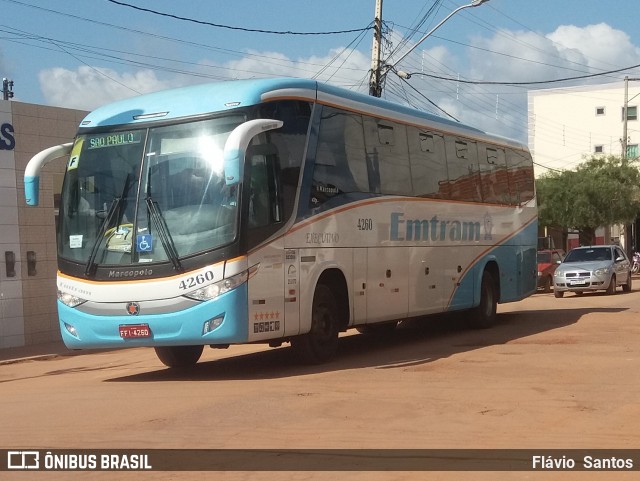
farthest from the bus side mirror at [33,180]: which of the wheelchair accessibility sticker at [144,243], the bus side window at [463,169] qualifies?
the bus side window at [463,169]

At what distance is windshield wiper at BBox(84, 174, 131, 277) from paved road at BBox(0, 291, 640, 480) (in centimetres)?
152

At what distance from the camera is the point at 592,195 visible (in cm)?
5197

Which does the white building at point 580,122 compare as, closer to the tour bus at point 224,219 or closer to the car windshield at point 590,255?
the car windshield at point 590,255

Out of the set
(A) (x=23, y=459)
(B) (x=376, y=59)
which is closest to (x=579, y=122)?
(B) (x=376, y=59)

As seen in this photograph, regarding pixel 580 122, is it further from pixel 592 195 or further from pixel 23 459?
pixel 23 459

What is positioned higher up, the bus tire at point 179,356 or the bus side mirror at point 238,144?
the bus side mirror at point 238,144

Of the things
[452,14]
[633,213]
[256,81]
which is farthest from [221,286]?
[633,213]

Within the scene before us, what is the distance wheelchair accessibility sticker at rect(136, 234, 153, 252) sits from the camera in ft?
39.9

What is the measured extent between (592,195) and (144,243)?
43.1m

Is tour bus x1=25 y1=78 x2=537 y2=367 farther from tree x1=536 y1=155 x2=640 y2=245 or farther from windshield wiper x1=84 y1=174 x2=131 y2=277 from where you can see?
tree x1=536 y1=155 x2=640 y2=245

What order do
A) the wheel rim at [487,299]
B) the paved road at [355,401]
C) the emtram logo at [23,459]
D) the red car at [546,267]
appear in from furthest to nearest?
the red car at [546,267] < the wheel rim at [487,299] < the paved road at [355,401] < the emtram logo at [23,459]

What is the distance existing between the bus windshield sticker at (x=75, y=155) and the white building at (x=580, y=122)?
58.9 meters

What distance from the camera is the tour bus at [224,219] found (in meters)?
12.0
